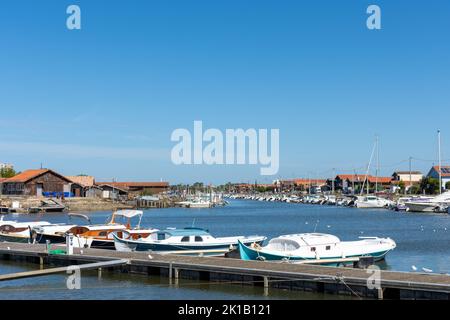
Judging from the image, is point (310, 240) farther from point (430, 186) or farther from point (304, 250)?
point (430, 186)

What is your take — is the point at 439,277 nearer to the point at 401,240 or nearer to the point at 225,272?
the point at 225,272

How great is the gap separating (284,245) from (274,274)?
7679mm

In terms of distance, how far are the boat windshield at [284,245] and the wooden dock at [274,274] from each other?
13.5 ft

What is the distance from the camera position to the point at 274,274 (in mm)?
28031

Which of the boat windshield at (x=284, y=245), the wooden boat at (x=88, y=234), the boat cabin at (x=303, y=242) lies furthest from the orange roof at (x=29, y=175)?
the boat cabin at (x=303, y=242)

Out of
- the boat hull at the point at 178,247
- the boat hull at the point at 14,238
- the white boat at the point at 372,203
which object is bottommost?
the white boat at the point at 372,203

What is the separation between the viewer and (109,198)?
161375mm

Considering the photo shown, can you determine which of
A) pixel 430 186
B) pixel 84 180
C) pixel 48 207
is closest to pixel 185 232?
pixel 48 207

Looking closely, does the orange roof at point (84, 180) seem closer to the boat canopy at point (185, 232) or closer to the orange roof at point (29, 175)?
the orange roof at point (29, 175)

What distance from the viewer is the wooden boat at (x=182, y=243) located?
3941 centimetres
